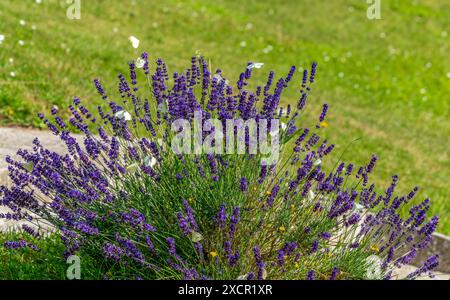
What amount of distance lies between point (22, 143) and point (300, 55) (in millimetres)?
8676

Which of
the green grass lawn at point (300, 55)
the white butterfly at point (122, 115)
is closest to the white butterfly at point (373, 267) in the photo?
the white butterfly at point (122, 115)

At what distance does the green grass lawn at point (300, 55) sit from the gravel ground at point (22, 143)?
425 mm

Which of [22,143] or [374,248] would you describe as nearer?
[374,248]

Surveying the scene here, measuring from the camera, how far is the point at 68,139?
13.2 ft

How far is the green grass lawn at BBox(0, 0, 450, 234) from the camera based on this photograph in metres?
8.66

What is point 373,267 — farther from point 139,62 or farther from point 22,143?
point 22,143

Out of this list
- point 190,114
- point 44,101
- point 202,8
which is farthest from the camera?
point 202,8

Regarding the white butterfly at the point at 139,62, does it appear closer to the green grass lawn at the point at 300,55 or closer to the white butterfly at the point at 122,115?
the white butterfly at the point at 122,115

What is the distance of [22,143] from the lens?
247 inches

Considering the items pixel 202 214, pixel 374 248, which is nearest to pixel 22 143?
pixel 202 214
